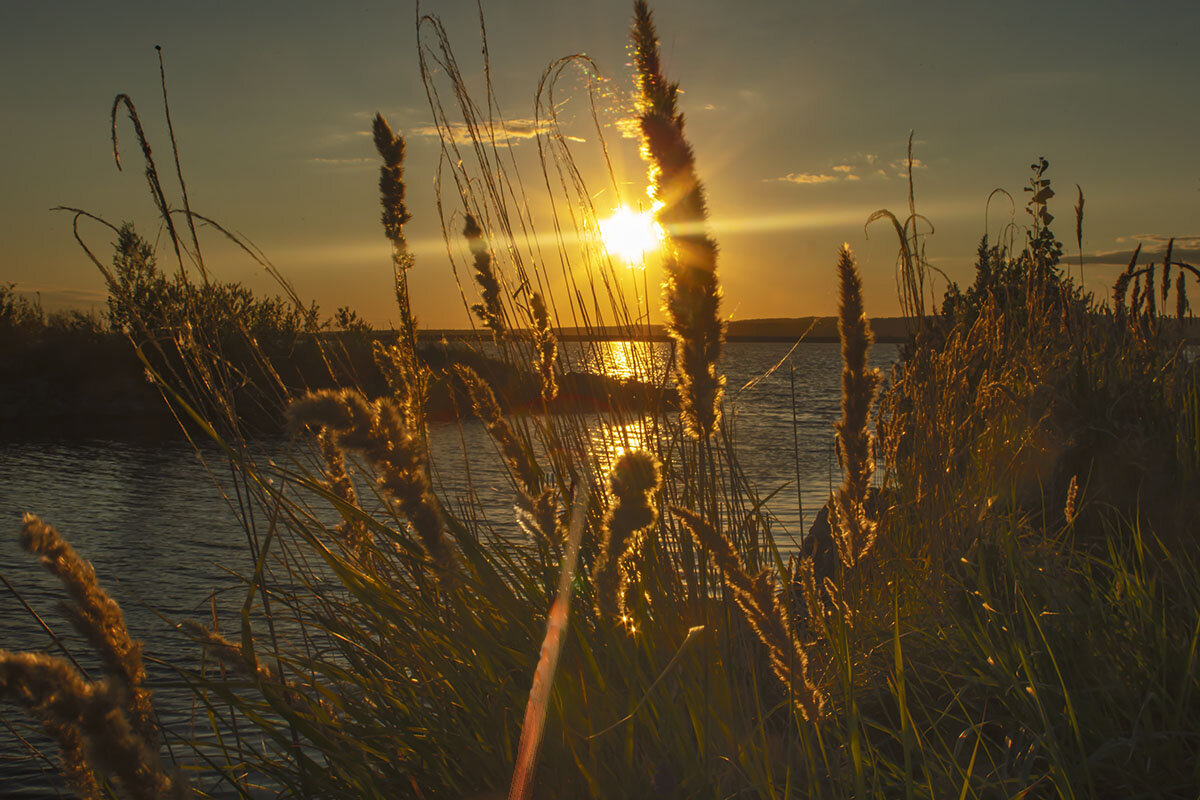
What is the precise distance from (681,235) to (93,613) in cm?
87

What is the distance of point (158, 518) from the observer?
361 inches

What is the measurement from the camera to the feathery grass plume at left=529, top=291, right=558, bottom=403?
2258 millimetres

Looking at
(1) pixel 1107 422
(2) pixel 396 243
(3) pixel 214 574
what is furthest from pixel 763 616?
(3) pixel 214 574

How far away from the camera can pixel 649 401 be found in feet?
7.36

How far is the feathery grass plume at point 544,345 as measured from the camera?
226cm

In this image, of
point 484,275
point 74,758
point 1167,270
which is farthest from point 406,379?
point 1167,270

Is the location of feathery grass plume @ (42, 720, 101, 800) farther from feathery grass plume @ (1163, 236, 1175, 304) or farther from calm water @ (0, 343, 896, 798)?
feathery grass plume @ (1163, 236, 1175, 304)

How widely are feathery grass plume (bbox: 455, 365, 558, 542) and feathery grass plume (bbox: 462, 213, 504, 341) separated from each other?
0.20 meters

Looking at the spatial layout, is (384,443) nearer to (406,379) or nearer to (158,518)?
(406,379)

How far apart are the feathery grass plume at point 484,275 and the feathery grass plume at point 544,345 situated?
0.16 meters

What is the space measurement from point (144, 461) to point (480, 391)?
14.4 metres

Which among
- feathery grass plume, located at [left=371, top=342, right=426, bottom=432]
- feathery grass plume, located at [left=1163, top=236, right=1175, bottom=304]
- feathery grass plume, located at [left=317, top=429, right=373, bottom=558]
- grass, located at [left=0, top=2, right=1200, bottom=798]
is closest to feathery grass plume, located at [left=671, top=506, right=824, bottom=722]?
grass, located at [left=0, top=2, right=1200, bottom=798]

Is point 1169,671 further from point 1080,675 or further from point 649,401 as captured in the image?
point 649,401

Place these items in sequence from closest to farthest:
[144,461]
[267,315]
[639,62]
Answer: [639,62]
[144,461]
[267,315]
